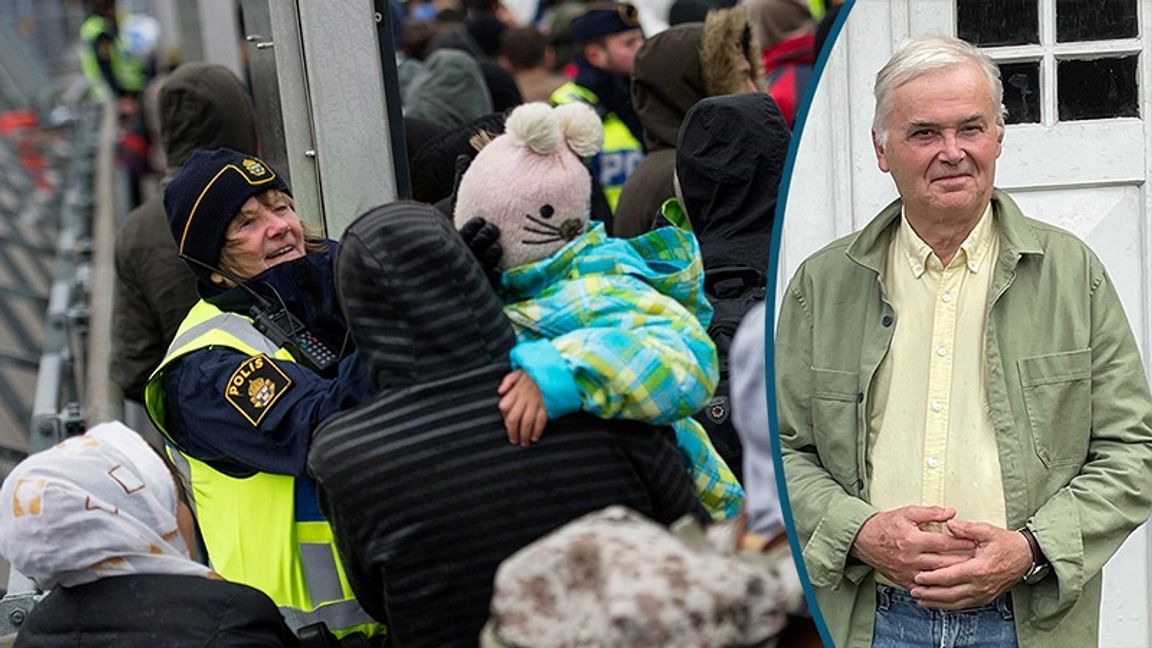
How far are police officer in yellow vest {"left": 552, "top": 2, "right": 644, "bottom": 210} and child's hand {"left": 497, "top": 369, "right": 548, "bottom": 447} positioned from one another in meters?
3.91

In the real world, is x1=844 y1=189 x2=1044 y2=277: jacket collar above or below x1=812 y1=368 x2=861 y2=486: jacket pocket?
above

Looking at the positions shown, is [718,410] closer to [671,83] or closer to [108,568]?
[108,568]

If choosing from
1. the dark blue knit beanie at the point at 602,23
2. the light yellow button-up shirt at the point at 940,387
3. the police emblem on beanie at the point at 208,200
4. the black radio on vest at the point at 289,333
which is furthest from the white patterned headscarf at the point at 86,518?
the dark blue knit beanie at the point at 602,23

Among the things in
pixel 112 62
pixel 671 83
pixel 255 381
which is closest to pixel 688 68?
pixel 671 83

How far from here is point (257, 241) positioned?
10.8 feet

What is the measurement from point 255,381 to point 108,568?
41 cm

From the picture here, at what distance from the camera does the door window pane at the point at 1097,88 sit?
8.63 ft

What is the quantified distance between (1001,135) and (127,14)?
26558mm

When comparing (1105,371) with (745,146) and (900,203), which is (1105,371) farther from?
(745,146)

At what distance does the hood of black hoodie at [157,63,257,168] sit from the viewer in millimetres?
5203

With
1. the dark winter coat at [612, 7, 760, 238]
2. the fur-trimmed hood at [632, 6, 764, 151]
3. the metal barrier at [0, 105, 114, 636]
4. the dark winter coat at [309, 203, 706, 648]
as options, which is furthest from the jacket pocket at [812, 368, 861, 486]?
the metal barrier at [0, 105, 114, 636]

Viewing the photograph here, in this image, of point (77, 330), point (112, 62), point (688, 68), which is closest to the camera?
point (688, 68)

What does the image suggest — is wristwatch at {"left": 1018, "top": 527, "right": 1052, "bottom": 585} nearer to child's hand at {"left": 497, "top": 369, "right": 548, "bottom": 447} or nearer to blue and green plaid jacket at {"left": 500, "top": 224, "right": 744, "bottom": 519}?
blue and green plaid jacket at {"left": 500, "top": 224, "right": 744, "bottom": 519}

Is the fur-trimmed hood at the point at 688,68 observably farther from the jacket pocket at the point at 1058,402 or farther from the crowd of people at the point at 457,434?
the jacket pocket at the point at 1058,402
